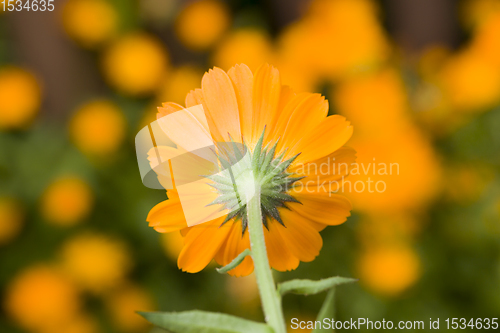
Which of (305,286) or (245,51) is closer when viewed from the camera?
(305,286)

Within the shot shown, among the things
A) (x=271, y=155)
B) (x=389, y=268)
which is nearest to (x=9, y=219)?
(x=389, y=268)

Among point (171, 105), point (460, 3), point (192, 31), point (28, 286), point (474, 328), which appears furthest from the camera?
point (460, 3)

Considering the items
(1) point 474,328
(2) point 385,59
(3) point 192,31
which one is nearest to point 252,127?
(1) point 474,328

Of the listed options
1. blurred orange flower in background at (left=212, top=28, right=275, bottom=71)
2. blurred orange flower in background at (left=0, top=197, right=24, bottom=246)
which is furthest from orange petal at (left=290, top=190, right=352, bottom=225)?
blurred orange flower in background at (left=0, top=197, right=24, bottom=246)

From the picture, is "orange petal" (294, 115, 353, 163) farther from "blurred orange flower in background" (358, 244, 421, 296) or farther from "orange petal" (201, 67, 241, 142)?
"blurred orange flower in background" (358, 244, 421, 296)

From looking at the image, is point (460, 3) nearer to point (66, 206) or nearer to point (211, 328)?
point (66, 206)

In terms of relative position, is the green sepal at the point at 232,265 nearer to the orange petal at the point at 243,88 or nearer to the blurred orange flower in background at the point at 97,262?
the orange petal at the point at 243,88

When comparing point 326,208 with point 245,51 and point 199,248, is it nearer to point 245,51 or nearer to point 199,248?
point 199,248
